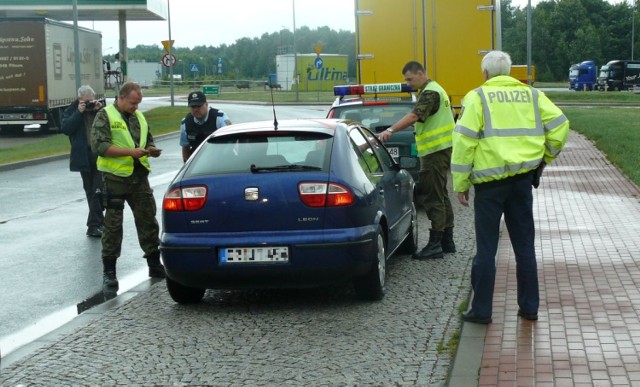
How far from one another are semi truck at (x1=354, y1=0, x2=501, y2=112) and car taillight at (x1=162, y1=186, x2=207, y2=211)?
10.6 metres

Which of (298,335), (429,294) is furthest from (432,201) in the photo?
(298,335)

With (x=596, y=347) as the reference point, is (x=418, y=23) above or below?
above

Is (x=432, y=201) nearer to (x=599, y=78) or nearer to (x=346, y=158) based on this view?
(x=346, y=158)

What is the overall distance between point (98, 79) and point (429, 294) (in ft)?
106

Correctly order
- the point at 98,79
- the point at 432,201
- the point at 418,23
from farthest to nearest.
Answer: the point at 98,79 < the point at 418,23 < the point at 432,201

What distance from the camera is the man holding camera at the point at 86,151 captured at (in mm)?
11914

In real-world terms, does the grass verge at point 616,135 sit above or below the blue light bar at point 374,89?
below

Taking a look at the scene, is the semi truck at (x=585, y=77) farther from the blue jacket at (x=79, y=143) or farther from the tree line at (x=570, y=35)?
the blue jacket at (x=79, y=143)

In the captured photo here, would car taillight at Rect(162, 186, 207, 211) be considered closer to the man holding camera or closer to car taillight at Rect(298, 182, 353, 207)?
car taillight at Rect(298, 182, 353, 207)

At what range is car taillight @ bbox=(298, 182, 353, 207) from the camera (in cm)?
756

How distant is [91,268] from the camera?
403 inches

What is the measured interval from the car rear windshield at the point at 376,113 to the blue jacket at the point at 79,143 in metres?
3.24

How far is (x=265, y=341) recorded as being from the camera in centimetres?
679

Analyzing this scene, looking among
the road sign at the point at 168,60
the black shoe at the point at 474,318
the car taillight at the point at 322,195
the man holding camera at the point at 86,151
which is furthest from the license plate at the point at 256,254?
the road sign at the point at 168,60
